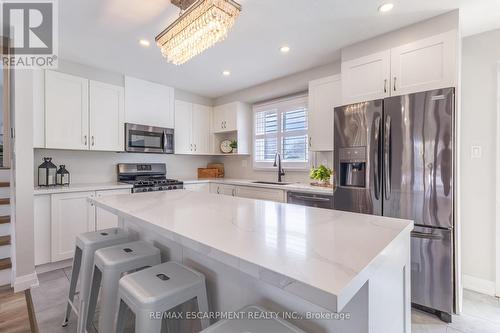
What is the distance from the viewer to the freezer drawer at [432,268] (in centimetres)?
193

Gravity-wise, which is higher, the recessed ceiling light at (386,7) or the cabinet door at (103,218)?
the recessed ceiling light at (386,7)

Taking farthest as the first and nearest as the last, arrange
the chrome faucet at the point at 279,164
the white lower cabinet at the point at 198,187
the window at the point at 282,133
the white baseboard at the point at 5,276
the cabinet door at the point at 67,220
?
the white lower cabinet at the point at 198,187 → the chrome faucet at the point at 279,164 → the window at the point at 282,133 → the cabinet door at the point at 67,220 → the white baseboard at the point at 5,276

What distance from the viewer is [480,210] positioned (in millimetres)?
2359

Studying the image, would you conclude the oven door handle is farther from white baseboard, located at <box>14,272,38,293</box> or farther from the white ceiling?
white baseboard, located at <box>14,272,38,293</box>

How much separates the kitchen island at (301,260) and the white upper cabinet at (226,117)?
3.01 meters

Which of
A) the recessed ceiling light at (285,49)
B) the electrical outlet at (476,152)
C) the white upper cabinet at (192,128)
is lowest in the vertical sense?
the electrical outlet at (476,152)

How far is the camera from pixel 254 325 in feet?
2.81

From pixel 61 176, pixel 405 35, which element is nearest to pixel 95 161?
pixel 61 176

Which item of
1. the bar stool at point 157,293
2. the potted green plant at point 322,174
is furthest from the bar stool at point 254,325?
the potted green plant at point 322,174

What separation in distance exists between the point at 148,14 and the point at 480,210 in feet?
11.6

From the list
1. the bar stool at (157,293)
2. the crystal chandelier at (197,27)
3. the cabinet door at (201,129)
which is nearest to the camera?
the bar stool at (157,293)

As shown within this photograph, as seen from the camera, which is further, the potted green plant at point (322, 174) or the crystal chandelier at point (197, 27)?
the potted green plant at point (322, 174)

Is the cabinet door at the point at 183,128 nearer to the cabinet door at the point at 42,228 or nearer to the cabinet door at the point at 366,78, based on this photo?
the cabinet door at the point at 42,228

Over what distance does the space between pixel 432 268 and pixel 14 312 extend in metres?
3.41
